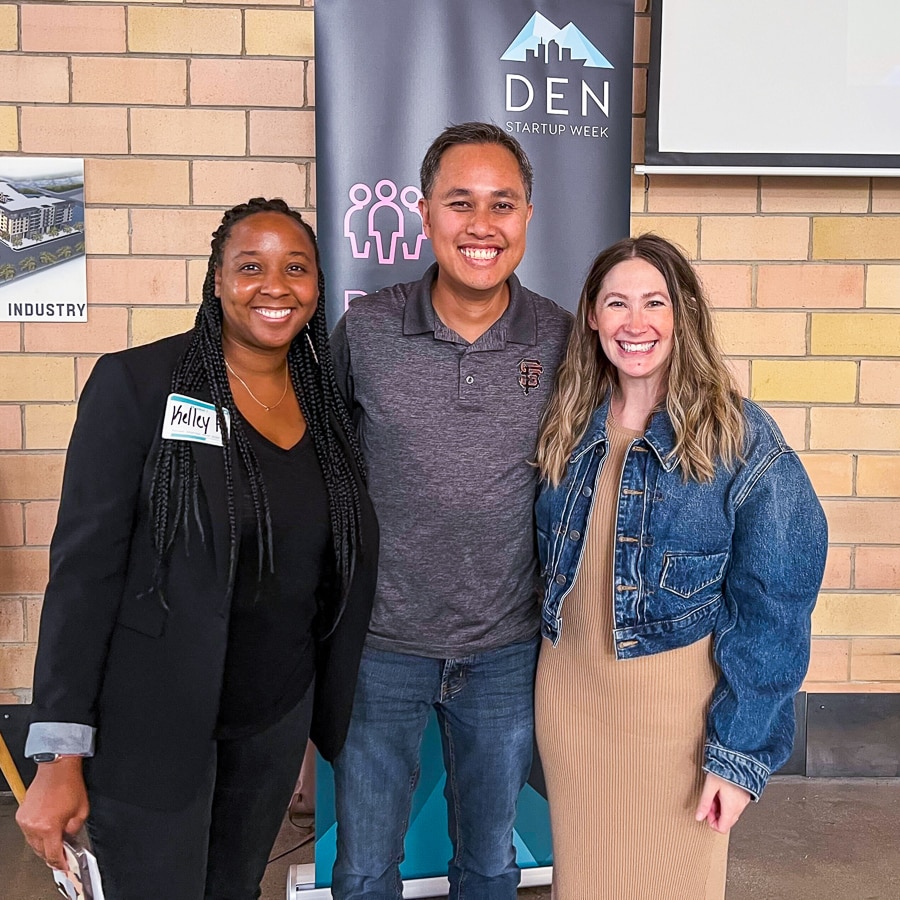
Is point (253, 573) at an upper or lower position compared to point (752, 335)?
lower

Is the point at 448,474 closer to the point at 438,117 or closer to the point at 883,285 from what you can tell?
the point at 438,117

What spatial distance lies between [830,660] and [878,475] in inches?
24.9

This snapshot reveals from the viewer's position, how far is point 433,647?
1684 mm

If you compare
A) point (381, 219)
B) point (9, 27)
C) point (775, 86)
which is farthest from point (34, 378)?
point (775, 86)

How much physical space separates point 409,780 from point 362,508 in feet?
2.02

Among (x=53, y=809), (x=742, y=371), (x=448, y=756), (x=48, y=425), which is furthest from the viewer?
(x=742, y=371)

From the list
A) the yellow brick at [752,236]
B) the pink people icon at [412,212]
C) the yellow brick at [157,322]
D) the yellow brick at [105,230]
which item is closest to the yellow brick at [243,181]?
the yellow brick at [105,230]

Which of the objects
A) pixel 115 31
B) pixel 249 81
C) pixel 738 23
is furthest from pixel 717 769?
pixel 115 31

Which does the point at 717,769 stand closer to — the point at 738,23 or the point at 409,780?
the point at 409,780

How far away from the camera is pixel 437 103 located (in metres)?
2.25

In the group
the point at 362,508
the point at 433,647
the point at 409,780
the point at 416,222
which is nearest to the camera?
the point at 362,508

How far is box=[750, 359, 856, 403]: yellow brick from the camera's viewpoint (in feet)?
9.61

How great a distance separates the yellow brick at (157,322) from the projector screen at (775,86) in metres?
1.47

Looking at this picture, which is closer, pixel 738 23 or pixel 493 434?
pixel 493 434
